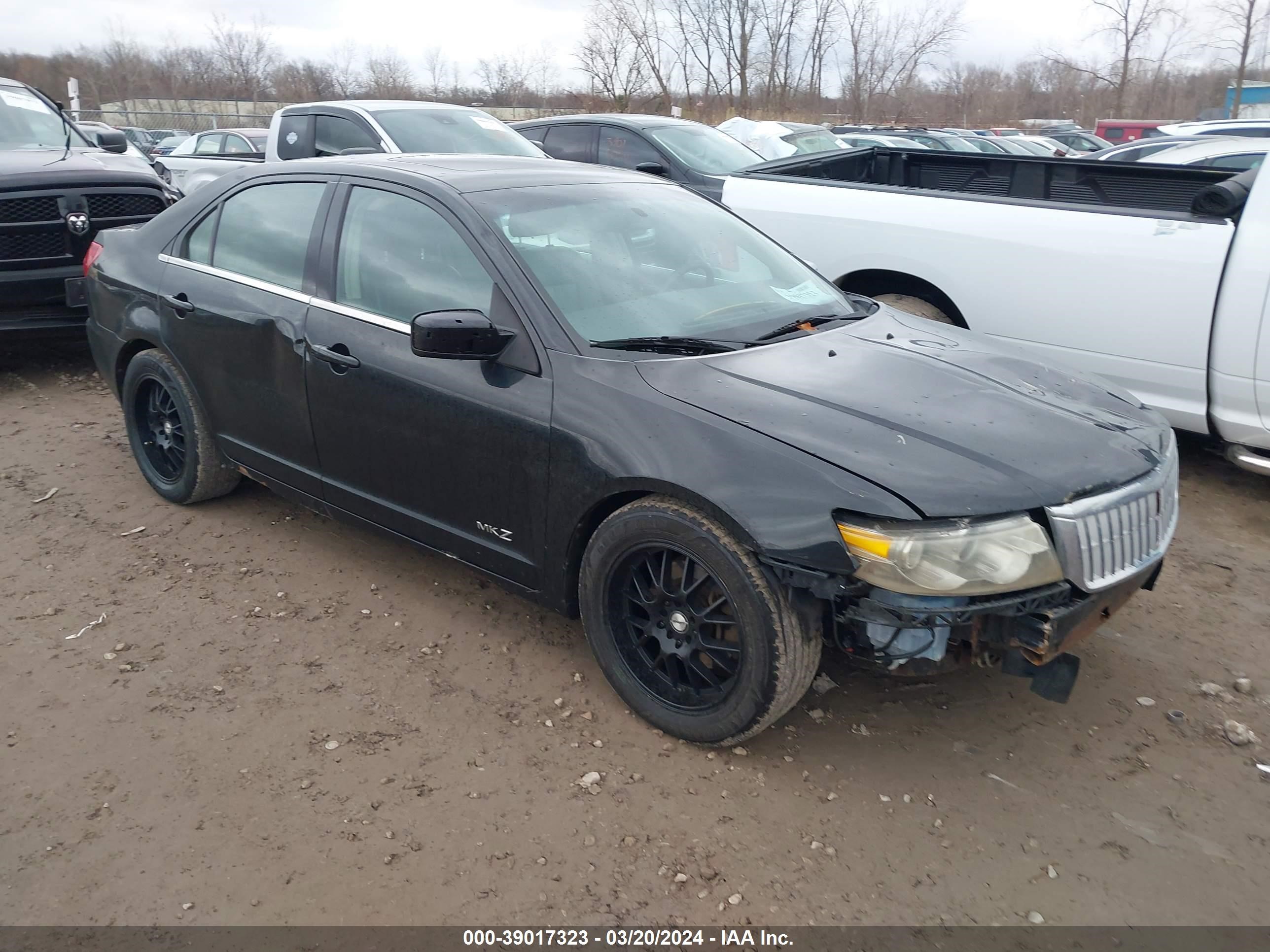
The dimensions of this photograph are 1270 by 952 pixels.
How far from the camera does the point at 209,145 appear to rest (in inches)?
653

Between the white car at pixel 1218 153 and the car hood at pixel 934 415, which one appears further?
the white car at pixel 1218 153

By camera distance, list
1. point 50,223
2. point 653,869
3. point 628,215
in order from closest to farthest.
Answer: point 653,869
point 628,215
point 50,223

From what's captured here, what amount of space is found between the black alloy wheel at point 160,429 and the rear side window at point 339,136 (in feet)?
13.4

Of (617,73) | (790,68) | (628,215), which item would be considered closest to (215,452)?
(628,215)

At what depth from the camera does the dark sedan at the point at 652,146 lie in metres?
9.45

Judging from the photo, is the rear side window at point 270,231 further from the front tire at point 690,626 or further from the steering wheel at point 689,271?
the front tire at point 690,626

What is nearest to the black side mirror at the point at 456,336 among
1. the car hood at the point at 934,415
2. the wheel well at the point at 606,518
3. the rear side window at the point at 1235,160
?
the car hood at the point at 934,415

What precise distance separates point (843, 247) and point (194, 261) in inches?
138

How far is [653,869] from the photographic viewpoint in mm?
2596

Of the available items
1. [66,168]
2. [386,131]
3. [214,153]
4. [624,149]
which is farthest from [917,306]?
[214,153]

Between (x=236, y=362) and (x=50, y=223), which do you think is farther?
(x=50, y=223)

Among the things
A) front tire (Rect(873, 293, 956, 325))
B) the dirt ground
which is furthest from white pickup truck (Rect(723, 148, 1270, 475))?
the dirt ground

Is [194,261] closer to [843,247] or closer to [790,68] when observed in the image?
[843,247]

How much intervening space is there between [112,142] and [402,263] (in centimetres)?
601
